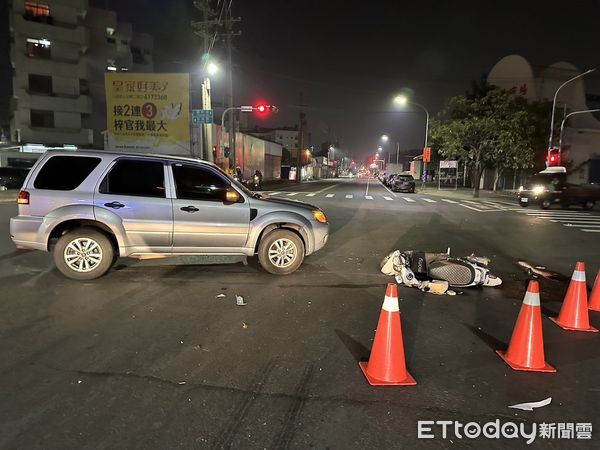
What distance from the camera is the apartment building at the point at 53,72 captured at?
46156mm

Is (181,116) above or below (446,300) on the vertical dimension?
above

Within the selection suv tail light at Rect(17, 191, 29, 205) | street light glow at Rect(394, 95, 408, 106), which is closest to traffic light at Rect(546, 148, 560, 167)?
street light glow at Rect(394, 95, 408, 106)

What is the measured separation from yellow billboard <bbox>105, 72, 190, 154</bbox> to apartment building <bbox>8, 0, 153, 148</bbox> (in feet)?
90.2

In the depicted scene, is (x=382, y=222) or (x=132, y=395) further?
(x=382, y=222)

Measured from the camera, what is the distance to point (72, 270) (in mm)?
6613

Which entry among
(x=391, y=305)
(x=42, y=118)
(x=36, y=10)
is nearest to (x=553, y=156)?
(x=391, y=305)

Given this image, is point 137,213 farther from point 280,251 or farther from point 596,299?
point 596,299

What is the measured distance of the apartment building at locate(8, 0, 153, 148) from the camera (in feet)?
151

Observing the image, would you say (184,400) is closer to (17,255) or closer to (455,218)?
(17,255)

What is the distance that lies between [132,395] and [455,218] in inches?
617

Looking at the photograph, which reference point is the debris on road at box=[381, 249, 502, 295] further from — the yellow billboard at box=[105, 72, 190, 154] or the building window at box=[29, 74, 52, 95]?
the building window at box=[29, 74, 52, 95]

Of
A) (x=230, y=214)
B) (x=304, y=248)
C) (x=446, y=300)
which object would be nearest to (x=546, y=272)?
(x=446, y=300)

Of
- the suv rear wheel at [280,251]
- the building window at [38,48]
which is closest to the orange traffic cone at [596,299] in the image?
the suv rear wheel at [280,251]
